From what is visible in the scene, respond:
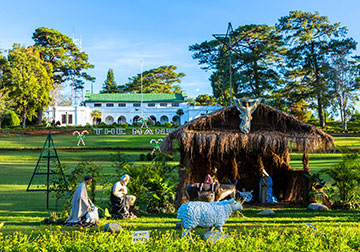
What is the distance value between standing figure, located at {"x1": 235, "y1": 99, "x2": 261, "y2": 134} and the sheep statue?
15.2 feet

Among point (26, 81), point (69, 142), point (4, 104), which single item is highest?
point (26, 81)

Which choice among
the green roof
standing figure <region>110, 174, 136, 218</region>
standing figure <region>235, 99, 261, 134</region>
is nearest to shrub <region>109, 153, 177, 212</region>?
standing figure <region>110, 174, 136, 218</region>

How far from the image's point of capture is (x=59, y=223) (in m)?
9.76

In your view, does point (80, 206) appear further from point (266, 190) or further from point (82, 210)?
point (266, 190)

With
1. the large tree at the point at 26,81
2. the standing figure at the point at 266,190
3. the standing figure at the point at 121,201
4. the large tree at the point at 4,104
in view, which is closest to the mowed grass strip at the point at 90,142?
the large tree at the point at 4,104

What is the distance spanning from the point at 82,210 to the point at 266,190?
7.26 meters

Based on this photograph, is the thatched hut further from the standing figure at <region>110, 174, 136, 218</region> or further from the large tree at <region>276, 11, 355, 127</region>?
the large tree at <region>276, 11, 355, 127</region>

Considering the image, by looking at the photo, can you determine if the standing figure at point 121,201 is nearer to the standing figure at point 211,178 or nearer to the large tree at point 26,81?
the standing figure at point 211,178

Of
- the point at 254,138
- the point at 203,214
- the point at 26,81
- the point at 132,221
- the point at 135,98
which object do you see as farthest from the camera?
the point at 135,98

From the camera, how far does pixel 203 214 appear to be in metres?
7.94

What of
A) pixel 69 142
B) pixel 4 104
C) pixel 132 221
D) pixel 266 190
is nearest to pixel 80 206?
pixel 132 221

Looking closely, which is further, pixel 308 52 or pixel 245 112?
A: pixel 308 52

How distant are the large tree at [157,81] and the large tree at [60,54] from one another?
11.8 m

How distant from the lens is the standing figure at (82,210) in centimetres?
951
